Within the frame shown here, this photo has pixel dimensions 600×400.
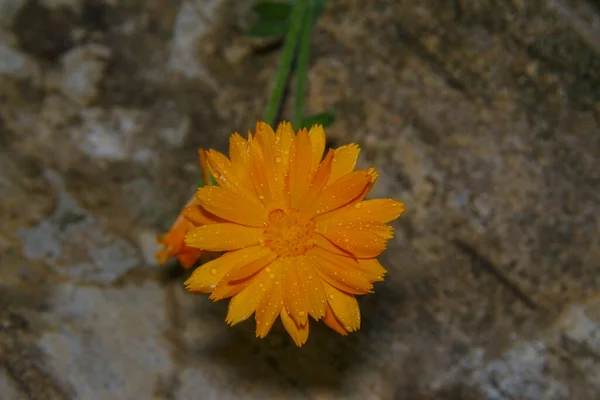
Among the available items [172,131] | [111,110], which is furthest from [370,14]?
[111,110]

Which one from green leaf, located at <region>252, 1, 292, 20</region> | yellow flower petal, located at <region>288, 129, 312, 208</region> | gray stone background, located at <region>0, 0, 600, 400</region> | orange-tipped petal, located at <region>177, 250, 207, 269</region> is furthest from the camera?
green leaf, located at <region>252, 1, 292, 20</region>

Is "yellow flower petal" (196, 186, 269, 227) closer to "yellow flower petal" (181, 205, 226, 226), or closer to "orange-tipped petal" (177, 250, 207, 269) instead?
"yellow flower petal" (181, 205, 226, 226)

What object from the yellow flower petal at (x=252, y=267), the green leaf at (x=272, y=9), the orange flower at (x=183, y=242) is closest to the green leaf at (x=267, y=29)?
the green leaf at (x=272, y=9)

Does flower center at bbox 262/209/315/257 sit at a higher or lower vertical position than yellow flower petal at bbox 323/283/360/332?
higher

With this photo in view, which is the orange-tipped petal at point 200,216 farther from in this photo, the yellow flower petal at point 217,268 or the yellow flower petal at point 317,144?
the yellow flower petal at point 317,144

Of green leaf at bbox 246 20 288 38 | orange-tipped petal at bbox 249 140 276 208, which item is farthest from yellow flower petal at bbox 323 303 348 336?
green leaf at bbox 246 20 288 38

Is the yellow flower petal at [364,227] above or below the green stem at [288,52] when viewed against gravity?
below

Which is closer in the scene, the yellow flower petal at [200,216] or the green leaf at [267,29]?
the yellow flower petal at [200,216]
